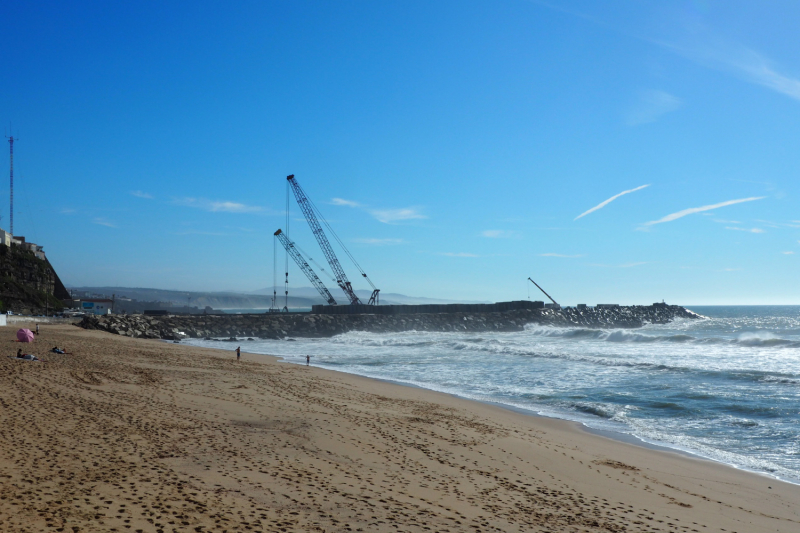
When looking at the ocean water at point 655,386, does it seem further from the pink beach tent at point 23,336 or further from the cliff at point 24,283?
the cliff at point 24,283

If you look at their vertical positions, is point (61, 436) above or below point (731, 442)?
above

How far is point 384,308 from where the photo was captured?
233 feet

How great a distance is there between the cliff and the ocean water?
48502mm

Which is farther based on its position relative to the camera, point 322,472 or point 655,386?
point 655,386

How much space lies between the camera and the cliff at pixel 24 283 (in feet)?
210

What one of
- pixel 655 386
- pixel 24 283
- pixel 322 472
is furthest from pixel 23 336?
pixel 24 283

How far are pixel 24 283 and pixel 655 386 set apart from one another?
77.3 metres

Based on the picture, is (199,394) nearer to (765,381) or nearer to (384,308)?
(765,381)

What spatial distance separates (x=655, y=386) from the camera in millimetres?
19500

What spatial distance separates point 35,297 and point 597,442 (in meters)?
76.8

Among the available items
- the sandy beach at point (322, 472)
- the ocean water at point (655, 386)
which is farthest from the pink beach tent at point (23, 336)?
the ocean water at point (655, 386)

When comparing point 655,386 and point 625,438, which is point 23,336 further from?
point 655,386

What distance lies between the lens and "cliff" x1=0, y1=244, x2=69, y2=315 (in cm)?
6397

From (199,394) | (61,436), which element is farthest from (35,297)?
(61,436)
